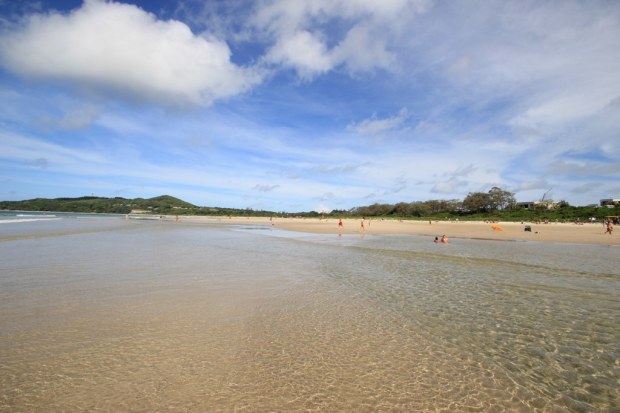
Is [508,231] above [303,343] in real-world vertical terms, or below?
above

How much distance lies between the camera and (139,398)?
12.4 feet

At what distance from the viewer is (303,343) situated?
5605 millimetres

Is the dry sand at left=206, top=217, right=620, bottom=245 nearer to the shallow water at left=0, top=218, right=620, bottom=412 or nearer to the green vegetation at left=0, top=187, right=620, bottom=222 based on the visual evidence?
the green vegetation at left=0, top=187, right=620, bottom=222

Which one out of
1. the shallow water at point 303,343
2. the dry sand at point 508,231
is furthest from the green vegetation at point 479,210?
the shallow water at point 303,343

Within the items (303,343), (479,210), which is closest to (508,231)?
(303,343)

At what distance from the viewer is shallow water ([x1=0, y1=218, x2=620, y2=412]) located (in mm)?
3906

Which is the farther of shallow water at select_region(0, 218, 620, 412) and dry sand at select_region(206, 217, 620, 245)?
dry sand at select_region(206, 217, 620, 245)

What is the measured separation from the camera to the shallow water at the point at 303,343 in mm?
3906

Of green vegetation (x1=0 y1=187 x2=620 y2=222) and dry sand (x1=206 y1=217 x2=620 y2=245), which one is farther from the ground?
green vegetation (x1=0 y1=187 x2=620 y2=222)

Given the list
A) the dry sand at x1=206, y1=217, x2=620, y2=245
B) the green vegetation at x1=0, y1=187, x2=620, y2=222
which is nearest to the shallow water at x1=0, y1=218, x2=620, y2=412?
the dry sand at x1=206, y1=217, x2=620, y2=245

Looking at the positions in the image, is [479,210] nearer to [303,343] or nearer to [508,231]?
[508,231]

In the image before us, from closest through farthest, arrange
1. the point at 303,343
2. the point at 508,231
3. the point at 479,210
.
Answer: the point at 303,343
the point at 508,231
the point at 479,210

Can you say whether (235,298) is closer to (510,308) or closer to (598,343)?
(510,308)

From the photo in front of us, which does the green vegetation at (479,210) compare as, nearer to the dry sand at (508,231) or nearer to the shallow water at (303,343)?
the dry sand at (508,231)
